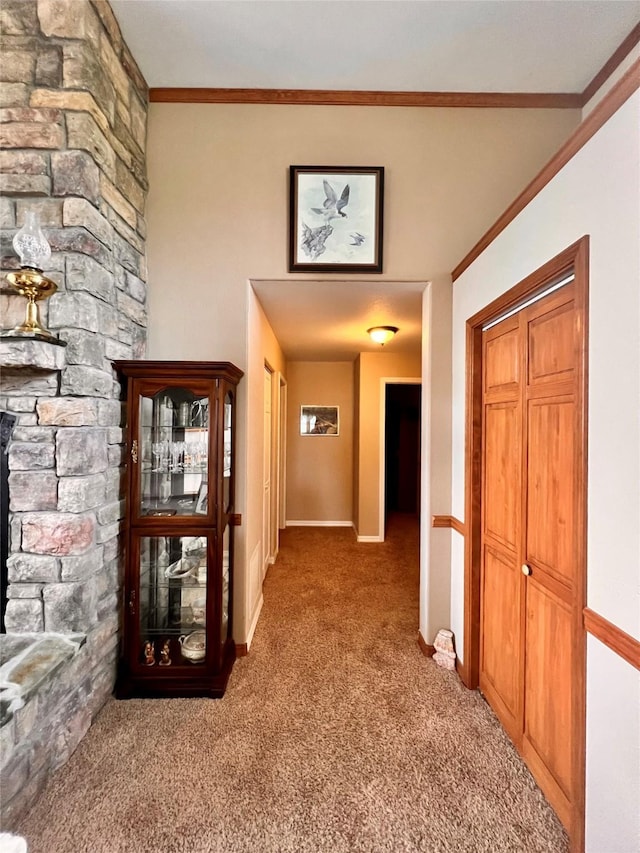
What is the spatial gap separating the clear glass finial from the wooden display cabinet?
544mm

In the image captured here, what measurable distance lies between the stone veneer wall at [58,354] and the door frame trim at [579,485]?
1.90 metres

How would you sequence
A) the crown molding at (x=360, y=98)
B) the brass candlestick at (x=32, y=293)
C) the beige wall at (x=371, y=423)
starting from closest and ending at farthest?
1. the brass candlestick at (x=32, y=293)
2. the crown molding at (x=360, y=98)
3. the beige wall at (x=371, y=423)

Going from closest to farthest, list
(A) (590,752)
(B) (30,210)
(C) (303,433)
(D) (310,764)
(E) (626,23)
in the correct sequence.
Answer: (A) (590,752) → (D) (310,764) → (B) (30,210) → (E) (626,23) → (C) (303,433)

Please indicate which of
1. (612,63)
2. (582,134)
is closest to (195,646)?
(582,134)

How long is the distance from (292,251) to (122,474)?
5.45ft

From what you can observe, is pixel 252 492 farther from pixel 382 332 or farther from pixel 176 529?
pixel 382 332

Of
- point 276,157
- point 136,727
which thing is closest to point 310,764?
point 136,727

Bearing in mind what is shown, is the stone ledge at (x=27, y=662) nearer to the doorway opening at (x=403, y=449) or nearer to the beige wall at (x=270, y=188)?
the beige wall at (x=270, y=188)

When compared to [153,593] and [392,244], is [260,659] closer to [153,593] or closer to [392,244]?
[153,593]

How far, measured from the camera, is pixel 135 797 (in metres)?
1.44

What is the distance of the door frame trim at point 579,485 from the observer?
3.93 ft

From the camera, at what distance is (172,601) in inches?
84.9

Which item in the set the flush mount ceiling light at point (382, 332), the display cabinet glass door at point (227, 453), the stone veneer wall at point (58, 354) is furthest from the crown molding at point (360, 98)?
the display cabinet glass door at point (227, 453)

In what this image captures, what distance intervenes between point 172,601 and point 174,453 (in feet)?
2.79
